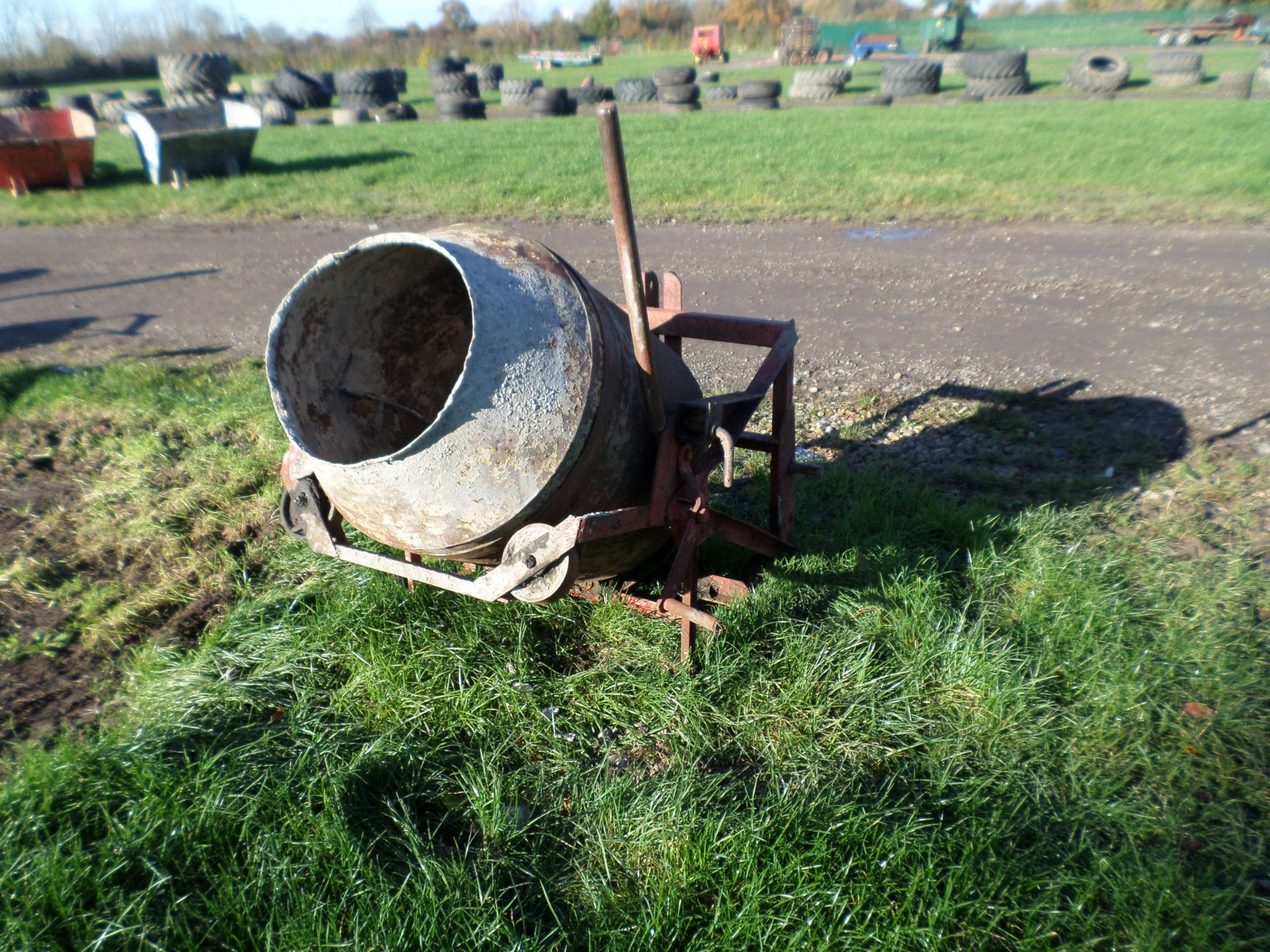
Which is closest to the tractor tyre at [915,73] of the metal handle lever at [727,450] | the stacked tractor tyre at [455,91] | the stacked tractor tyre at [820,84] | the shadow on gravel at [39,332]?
the stacked tractor tyre at [820,84]

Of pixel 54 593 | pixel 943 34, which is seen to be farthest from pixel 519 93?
pixel 943 34

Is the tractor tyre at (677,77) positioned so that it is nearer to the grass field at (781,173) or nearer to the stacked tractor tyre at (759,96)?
the stacked tractor tyre at (759,96)

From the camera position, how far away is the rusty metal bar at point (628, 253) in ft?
6.86

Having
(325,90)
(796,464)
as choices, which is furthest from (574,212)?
(325,90)

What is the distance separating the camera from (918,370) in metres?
5.46

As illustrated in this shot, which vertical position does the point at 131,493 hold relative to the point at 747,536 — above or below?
below

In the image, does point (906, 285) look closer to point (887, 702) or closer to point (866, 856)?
point (887, 702)

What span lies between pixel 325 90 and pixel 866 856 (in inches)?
1096

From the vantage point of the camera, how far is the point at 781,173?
37.6 feet

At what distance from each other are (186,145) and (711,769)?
12942 mm

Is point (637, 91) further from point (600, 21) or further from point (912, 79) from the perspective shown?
point (600, 21)

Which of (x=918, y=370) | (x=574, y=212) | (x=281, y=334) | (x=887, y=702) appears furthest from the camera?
(x=574, y=212)

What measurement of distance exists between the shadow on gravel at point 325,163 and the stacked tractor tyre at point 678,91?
890 centimetres

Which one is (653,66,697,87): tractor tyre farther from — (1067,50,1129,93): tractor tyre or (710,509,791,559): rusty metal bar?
(710,509,791,559): rusty metal bar
